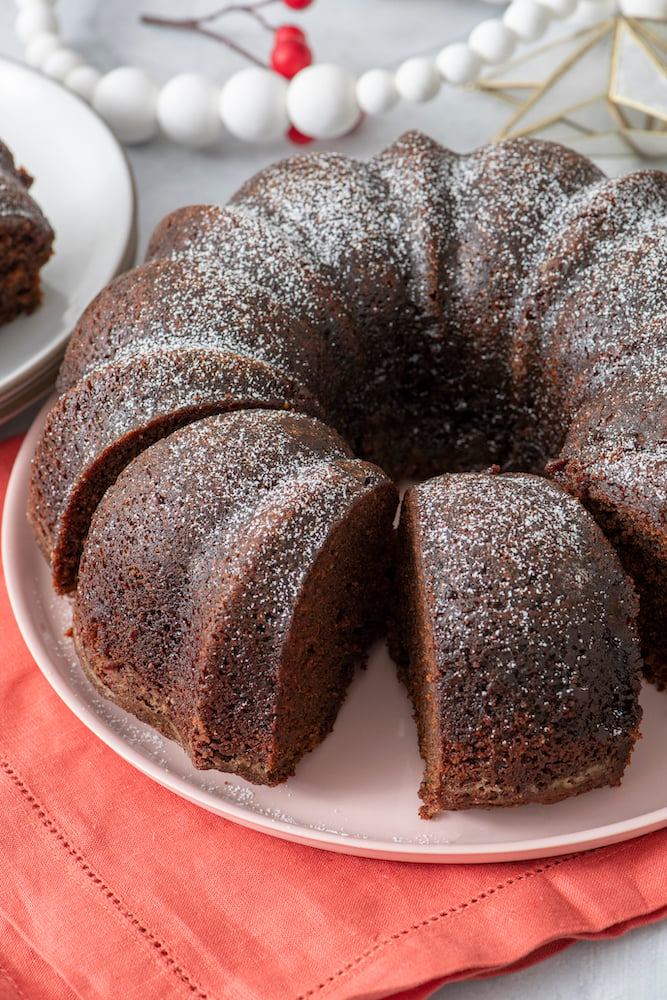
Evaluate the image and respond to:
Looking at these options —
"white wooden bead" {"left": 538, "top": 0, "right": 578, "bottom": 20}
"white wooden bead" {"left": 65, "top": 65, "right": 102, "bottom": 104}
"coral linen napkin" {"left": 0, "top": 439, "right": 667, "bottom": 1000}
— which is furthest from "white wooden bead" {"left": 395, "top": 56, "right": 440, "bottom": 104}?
"coral linen napkin" {"left": 0, "top": 439, "right": 667, "bottom": 1000}

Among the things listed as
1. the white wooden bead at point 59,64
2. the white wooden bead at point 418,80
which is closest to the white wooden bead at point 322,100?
the white wooden bead at point 418,80

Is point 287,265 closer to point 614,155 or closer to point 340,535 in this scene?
point 340,535

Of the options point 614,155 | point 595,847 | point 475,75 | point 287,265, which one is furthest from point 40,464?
point 614,155

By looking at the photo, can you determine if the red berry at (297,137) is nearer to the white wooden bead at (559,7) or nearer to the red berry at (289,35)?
the red berry at (289,35)

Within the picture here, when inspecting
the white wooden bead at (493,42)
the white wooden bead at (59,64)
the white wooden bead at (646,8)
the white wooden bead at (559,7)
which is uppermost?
the white wooden bead at (559,7)

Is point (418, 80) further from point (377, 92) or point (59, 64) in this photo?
point (59, 64)
